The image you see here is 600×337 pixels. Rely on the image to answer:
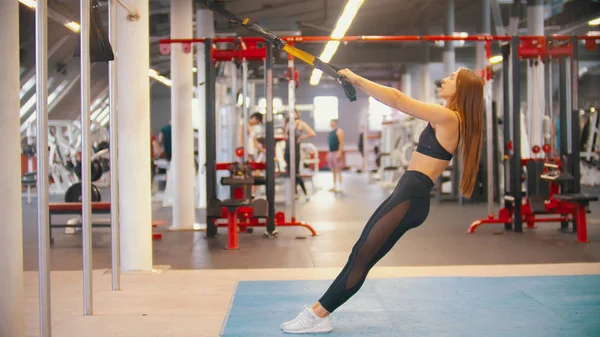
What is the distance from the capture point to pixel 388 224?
3148 mm

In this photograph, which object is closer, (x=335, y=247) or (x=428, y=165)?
(x=428, y=165)

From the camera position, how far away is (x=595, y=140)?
1374 cm

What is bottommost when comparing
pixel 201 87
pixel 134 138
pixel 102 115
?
pixel 134 138

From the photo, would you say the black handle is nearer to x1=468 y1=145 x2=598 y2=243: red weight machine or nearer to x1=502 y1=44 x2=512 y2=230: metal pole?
x1=468 y1=145 x2=598 y2=243: red weight machine

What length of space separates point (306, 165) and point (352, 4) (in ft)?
30.2

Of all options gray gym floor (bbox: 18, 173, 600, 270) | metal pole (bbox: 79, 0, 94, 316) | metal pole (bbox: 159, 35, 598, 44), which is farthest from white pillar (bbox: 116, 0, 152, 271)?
metal pole (bbox: 159, 35, 598, 44)

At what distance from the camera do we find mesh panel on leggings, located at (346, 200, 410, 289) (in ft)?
10.3

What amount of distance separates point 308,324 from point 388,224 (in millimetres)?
646

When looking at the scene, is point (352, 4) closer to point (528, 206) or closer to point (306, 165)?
point (528, 206)

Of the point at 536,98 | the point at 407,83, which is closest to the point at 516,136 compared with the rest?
the point at 536,98

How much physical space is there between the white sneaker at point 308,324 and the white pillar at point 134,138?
2016mm

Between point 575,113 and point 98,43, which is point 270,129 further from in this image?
point 575,113

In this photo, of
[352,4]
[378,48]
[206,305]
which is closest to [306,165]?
[378,48]

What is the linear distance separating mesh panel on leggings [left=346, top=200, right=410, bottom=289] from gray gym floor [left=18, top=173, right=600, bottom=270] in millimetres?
2155
